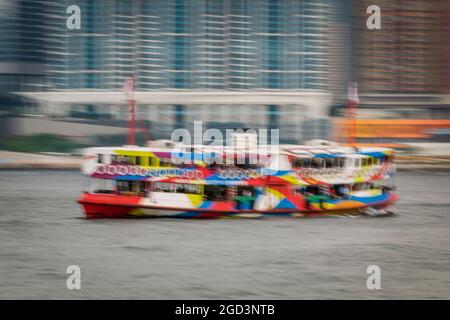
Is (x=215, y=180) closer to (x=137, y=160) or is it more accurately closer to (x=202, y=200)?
(x=202, y=200)

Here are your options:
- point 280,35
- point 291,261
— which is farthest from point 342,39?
point 291,261

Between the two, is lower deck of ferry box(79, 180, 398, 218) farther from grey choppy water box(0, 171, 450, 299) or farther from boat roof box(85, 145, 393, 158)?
boat roof box(85, 145, 393, 158)

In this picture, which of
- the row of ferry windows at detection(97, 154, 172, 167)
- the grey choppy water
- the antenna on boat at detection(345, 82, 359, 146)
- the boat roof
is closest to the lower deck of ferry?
the grey choppy water

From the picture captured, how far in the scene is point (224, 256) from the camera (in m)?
19.8

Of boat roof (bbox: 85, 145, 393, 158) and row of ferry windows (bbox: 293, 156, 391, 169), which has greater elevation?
boat roof (bbox: 85, 145, 393, 158)

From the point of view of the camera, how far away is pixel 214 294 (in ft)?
52.5

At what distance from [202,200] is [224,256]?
4981 millimetres

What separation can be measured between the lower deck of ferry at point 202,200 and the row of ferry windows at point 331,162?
59 centimetres

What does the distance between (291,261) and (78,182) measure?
2834 centimetres

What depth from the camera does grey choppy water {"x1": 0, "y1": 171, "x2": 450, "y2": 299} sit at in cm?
1631

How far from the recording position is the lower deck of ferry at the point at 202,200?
80.5ft

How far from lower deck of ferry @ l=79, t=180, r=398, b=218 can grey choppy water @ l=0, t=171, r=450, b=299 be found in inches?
12.7

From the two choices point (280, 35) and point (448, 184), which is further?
point (280, 35)
